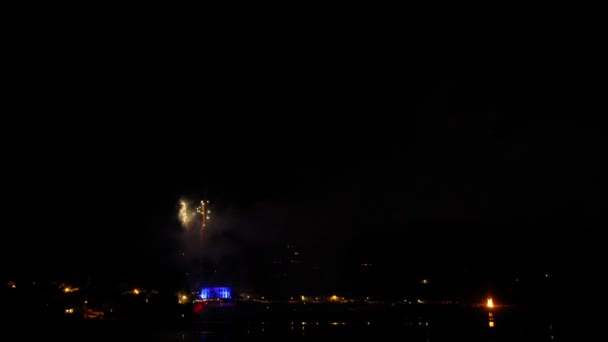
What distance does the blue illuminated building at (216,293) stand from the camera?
10475 cm

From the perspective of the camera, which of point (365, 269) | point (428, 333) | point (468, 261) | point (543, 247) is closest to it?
point (428, 333)

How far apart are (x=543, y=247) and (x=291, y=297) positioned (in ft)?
217

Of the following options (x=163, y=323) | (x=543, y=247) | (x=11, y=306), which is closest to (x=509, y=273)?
(x=543, y=247)

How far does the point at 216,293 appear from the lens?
368 ft

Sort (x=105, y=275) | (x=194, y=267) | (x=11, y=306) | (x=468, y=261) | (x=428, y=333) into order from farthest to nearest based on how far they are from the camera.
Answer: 1. (x=468, y=261)
2. (x=194, y=267)
3. (x=105, y=275)
4. (x=428, y=333)
5. (x=11, y=306)

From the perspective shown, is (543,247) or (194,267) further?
(543,247)

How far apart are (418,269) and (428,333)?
121 m

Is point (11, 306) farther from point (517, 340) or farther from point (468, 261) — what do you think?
point (468, 261)

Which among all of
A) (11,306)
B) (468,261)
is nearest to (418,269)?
(468,261)

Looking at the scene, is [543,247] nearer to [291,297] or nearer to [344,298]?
[344,298]

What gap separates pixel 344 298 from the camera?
5699 inches

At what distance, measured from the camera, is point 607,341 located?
122ft

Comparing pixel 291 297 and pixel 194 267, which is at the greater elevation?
pixel 194 267

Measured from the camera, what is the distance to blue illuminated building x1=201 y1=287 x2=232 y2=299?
104750 millimetres
